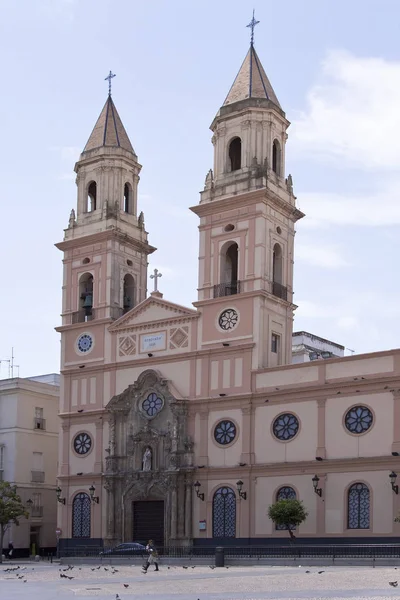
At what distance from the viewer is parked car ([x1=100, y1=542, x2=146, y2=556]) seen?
2036 inches

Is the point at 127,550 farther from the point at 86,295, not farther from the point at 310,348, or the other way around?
the point at 310,348

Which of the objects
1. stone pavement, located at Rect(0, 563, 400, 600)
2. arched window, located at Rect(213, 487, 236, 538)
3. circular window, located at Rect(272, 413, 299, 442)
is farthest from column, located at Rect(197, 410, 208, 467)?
stone pavement, located at Rect(0, 563, 400, 600)

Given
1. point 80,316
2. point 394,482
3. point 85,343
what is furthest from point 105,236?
point 394,482

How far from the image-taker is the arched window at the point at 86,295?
63.6 metres

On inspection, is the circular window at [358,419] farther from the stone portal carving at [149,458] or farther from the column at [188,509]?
the column at [188,509]

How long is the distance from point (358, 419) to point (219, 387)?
874 cm

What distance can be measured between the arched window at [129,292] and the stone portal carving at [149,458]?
24.9 ft

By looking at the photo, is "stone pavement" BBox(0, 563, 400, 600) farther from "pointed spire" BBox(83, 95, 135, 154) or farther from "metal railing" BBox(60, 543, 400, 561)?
"pointed spire" BBox(83, 95, 135, 154)

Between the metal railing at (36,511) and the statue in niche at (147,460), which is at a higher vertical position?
the statue in niche at (147,460)

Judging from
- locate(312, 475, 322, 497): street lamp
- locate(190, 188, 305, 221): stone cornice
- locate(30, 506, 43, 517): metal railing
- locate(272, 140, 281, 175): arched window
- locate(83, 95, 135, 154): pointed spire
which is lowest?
locate(30, 506, 43, 517): metal railing

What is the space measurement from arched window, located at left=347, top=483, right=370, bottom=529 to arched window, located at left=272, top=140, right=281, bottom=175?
1939cm

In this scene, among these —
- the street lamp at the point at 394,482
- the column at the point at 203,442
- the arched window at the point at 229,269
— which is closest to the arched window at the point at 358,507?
the street lamp at the point at 394,482

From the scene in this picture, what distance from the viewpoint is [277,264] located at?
2274 inches

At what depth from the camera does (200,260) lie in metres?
57.9
